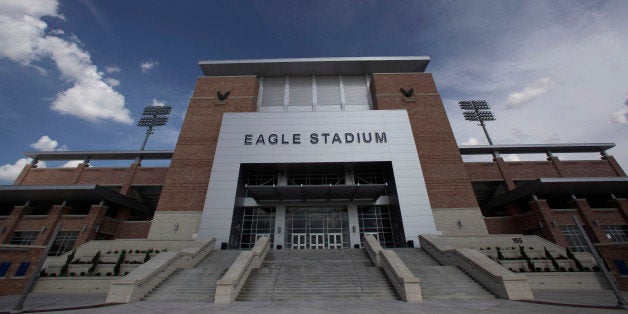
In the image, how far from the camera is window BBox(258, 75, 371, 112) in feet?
111

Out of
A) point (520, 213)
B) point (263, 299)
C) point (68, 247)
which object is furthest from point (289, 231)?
point (520, 213)

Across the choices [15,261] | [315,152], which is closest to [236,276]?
[15,261]

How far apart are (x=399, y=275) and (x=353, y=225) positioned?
14.8 meters

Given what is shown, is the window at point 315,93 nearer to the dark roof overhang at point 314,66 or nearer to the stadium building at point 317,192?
the stadium building at point 317,192

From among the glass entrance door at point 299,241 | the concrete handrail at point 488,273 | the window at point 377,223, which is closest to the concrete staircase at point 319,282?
the concrete handrail at point 488,273

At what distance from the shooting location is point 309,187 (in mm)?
24047

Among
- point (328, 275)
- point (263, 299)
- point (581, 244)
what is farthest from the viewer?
point (581, 244)

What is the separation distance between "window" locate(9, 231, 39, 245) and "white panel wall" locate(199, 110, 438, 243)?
716 inches

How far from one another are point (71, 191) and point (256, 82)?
2299 centimetres

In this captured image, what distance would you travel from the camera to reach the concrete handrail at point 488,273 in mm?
10867

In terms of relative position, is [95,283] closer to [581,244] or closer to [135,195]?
[135,195]

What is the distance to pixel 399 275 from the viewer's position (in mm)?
11500

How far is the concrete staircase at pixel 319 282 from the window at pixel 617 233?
83.2 ft

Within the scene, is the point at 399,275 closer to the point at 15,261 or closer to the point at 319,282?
the point at 319,282
